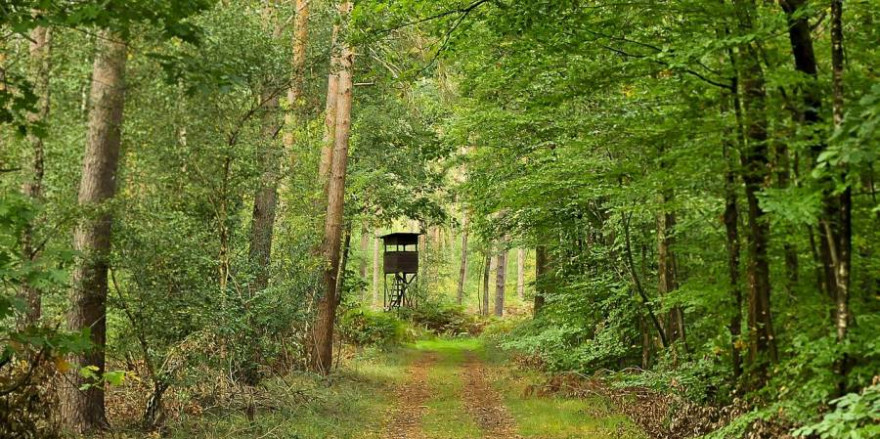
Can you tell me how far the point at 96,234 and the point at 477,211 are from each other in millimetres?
7997

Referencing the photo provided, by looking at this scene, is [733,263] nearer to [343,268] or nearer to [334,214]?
[334,214]

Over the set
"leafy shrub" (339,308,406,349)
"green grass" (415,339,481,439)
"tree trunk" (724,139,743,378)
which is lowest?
"green grass" (415,339,481,439)

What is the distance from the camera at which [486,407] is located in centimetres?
1298

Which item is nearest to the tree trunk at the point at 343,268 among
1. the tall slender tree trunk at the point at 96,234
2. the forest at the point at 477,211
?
the forest at the point at 477,211

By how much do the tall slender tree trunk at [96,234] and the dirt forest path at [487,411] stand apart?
13.3 feet

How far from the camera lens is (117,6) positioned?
198 inches

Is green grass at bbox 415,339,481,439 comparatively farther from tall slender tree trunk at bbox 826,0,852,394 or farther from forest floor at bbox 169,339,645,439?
tall slender tree trunk at bbox 826,0,852,394

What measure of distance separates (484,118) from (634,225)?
3.71 meters

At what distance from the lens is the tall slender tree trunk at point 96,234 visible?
8.62m

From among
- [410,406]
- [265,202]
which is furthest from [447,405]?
[265,202]

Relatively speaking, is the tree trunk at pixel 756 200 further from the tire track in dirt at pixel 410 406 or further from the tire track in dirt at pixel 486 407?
the tire track in dirt at pixel 410 406

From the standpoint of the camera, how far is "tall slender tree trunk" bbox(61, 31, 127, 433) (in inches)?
340

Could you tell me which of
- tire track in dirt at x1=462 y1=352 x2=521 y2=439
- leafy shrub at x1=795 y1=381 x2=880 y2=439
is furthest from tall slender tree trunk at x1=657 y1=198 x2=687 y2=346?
leafy shrub at x1=795 y1=381 x2=880 y2=439

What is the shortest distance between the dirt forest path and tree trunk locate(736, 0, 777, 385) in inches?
103
